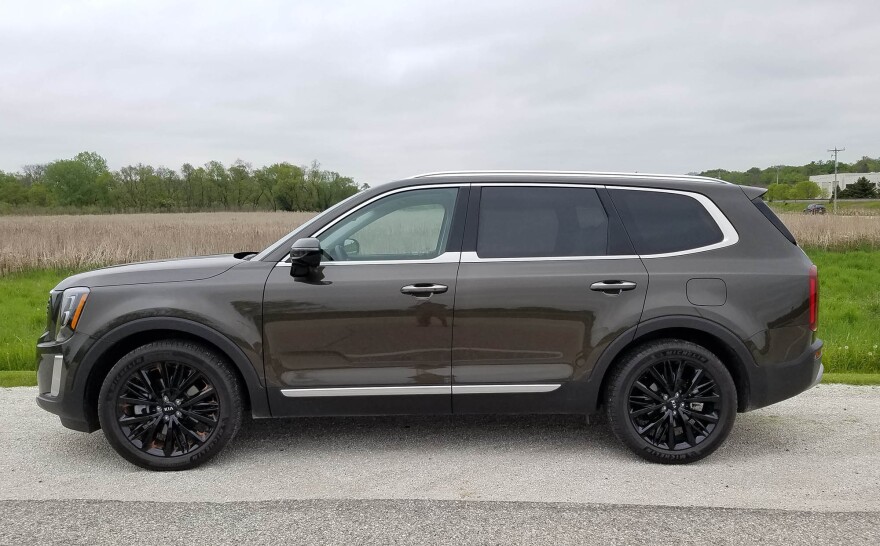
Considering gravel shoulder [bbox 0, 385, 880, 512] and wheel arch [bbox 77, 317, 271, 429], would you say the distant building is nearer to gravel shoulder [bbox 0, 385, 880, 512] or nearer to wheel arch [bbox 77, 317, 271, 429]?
gravel shoulder [bbox 0, 385, 880, 512]

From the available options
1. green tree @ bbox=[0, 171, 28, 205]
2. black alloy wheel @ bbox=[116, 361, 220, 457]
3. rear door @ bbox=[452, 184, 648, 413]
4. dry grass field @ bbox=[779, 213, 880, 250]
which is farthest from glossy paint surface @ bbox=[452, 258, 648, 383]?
green tree @ bbox=[0, 171, 28, 205]

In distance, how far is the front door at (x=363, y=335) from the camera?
416 centimetres

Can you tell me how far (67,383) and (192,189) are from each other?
58.4 meters

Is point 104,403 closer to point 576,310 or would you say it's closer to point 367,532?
point 367,532

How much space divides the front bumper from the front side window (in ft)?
5.25

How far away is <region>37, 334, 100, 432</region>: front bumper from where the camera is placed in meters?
4.18

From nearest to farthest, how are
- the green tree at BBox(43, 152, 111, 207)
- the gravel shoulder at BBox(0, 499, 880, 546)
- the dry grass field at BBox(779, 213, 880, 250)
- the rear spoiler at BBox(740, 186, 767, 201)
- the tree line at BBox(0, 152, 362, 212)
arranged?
the gravel shoulder at BBox(0, 499, 880, 546), the rear spoiler at BBox(740, 186, 767, 201), the dry grass field at BBox(779, 213, 880, 250), the tree line at BBox(0, 152, 362, 212), the green tree at BBox(43, 152, 111, 207)

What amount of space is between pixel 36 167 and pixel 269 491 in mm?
87063

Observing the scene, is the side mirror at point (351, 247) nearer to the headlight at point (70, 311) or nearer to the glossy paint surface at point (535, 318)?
the glossy paint surface at point (535, 318)

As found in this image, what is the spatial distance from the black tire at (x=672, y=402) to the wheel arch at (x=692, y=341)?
0.06 metres

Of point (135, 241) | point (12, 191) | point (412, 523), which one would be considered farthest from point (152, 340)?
A: point (12, 191)

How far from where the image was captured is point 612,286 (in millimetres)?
Answer: 4242

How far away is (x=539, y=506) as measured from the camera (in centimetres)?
365

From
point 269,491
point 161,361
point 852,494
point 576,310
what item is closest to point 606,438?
point 576,310
